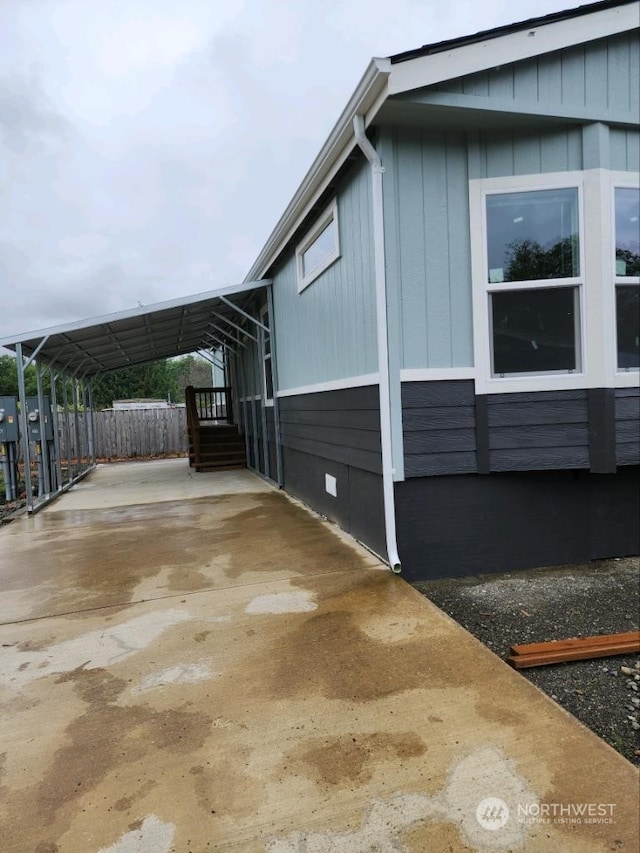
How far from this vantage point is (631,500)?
4.14 metres

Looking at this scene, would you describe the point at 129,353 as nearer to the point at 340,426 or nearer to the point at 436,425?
the point at 340,426

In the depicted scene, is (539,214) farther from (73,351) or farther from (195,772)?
(73,351)

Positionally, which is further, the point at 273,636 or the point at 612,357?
the point at 612,357

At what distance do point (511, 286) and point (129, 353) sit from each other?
9.11 metres

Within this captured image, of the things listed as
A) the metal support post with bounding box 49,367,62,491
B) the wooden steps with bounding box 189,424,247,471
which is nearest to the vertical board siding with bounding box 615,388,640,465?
the metal support post with bounding box 49,367,62,491

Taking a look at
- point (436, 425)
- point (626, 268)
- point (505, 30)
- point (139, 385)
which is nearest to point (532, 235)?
point (626, 268)

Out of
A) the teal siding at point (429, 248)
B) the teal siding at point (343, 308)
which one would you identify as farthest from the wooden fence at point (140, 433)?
the teal siding at point (429, 248)

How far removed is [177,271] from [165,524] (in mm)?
45193

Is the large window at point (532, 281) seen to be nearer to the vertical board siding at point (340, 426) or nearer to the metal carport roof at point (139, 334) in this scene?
the vertical board siding at point (340, 426)

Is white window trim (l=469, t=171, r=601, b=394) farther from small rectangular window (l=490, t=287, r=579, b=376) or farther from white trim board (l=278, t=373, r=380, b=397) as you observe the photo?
white trim board (l=278, t=373, r=380, b=397)

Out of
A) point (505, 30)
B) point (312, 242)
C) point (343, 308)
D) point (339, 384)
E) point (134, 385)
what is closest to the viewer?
point (505, 30)

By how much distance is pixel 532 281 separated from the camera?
11.9 ft

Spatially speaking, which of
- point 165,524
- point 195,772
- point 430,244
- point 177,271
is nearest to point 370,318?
point 430,244

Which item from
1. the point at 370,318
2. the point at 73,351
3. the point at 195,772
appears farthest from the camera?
the point at 73,351
